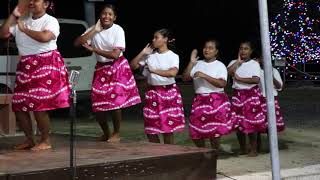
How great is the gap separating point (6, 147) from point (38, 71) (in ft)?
3.33

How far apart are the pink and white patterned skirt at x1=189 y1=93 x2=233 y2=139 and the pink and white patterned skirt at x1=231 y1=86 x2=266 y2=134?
80 cm

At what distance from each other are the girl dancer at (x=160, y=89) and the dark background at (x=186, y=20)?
1363 centimetres

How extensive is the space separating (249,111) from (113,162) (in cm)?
336

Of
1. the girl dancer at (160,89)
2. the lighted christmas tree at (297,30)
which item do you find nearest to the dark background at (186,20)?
the lighted christmas tree at (297,30)

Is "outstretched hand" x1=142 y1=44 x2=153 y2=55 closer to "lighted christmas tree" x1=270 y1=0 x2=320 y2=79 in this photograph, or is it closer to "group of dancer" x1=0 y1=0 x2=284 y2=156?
"group of dancer" x1=0 y1=0 x2=284 y2=156

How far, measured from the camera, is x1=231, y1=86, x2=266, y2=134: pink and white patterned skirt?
7.94 m

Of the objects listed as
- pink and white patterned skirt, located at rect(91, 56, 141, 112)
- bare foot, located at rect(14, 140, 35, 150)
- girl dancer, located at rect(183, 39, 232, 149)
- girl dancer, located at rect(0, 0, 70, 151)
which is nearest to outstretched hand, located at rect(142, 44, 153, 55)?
pink and white patterned skirt, located at rect(91, 56, 141, 112)

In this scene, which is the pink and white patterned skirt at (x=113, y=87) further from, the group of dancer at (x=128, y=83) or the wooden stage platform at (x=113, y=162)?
the wooden stage platform at (x=113, y=162)

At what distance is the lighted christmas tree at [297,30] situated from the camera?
18.1 meters

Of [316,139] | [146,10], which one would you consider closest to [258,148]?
[316,139]

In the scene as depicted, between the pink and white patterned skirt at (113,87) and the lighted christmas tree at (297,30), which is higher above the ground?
the lighted christmas tree at (297,30)

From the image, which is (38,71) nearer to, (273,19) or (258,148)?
(258,148)

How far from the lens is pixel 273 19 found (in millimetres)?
18188

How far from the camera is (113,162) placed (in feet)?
16.5
